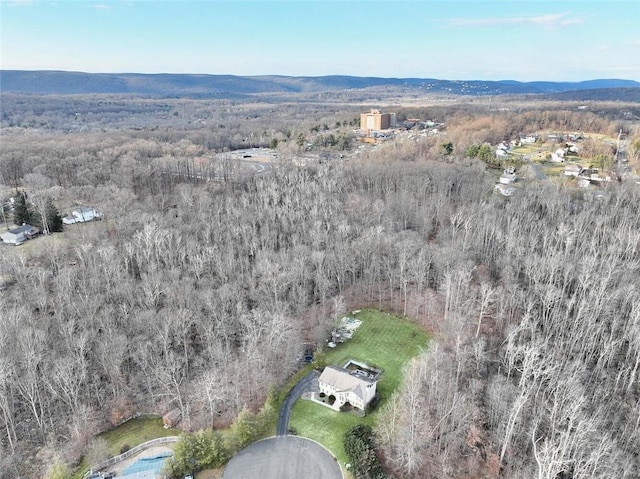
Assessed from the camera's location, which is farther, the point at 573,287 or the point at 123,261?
the point at 123,261

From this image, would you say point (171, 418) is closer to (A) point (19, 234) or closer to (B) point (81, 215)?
(A) point (19, 234)

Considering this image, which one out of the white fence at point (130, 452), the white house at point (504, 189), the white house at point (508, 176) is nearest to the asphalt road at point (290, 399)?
the white fence at point (130, 452)

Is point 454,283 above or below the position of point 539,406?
above

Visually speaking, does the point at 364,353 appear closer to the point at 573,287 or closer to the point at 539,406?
the point at 539,406

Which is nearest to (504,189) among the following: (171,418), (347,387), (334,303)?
(334,303)

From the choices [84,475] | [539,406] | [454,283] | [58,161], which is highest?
[58,161]

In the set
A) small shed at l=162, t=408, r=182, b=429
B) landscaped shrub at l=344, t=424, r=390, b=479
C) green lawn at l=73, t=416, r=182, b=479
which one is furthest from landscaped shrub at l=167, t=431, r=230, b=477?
landscaped shrub at l=344, t=424, r=390, b=479

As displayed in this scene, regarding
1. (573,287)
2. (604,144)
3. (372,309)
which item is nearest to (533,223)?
(573,287)
